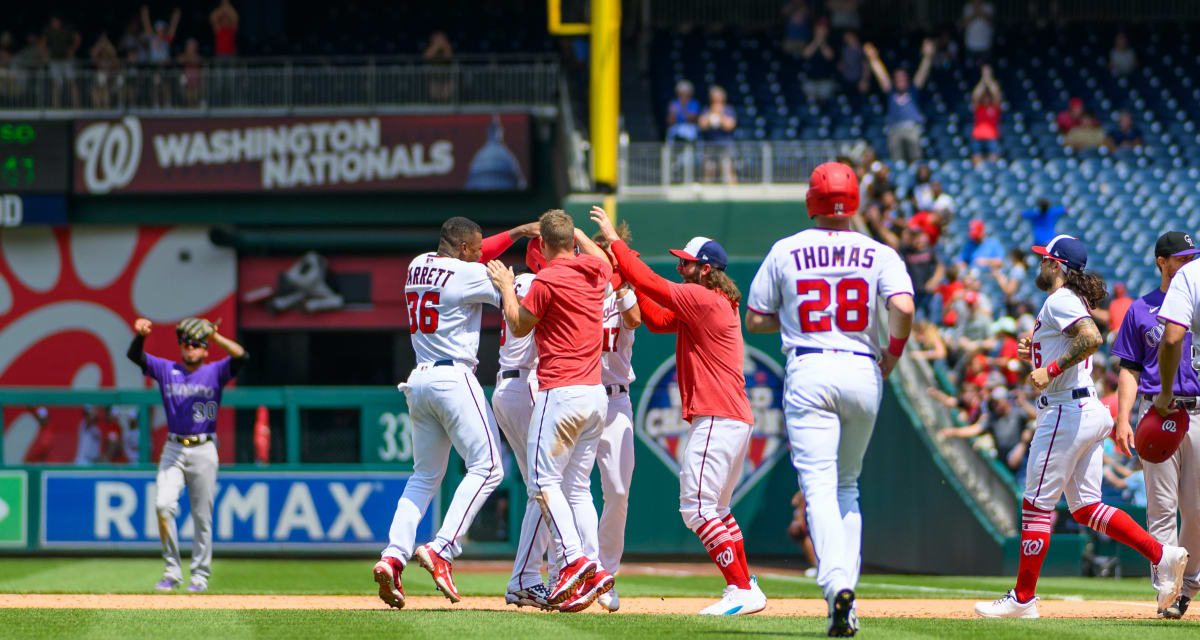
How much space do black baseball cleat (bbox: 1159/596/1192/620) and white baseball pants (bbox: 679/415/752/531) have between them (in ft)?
7.35

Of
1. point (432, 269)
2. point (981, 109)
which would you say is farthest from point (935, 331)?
point (432, 269)

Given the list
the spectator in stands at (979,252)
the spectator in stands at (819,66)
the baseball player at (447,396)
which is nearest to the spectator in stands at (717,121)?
the spectator in stands at (819,66)

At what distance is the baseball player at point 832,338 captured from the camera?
597 cm

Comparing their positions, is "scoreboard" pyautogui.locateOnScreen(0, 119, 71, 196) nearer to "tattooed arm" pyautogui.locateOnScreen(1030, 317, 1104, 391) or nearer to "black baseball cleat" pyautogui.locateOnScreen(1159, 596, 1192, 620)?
"tattooed arm" pyautogui.locateOnScreen(1030, 317, 1104, 391)

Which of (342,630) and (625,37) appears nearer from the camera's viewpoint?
(342,630)

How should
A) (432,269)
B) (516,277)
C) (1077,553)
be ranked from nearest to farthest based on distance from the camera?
(432,269)
(516,277)
(1077,553)

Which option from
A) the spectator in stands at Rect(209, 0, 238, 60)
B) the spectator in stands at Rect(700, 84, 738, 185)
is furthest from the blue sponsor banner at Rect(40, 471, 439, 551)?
the spectator in stands at Rect(209, 0, 238, 60)

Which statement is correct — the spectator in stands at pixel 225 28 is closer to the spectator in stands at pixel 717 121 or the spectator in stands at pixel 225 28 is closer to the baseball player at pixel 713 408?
the spectator in stands at pixel 717 121

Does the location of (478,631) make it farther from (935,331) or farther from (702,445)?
(935,331)

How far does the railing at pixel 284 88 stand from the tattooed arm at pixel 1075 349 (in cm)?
1418

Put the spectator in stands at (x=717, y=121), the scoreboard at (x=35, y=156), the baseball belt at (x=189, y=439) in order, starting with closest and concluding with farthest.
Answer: the baseball belt at (x=189, y=439) < the spectator in stands at (x=717, y=121) < the scoreboard at (x=35, y=156)

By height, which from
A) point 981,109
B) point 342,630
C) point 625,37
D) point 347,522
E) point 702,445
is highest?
point 625,37

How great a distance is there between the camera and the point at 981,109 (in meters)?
19.9

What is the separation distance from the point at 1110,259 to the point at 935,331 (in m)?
3.52
